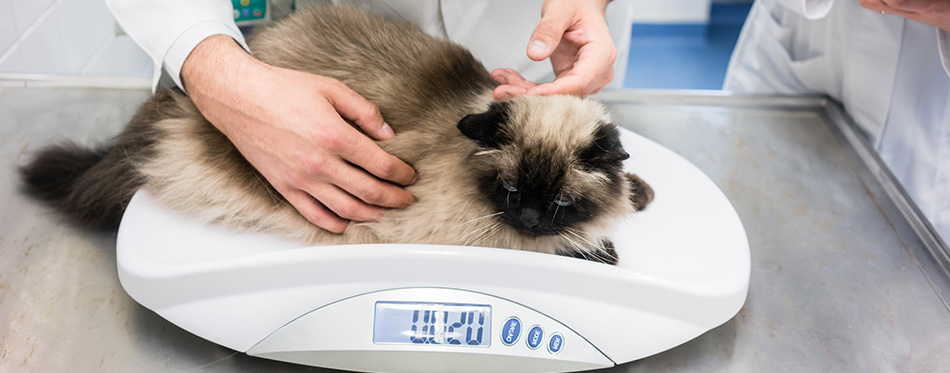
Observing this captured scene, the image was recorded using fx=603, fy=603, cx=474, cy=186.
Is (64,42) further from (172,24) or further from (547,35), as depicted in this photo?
(547,35)

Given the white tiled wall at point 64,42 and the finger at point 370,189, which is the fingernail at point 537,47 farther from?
the white tiled wall at point 64,42

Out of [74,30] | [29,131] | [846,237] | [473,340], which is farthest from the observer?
[74,30]

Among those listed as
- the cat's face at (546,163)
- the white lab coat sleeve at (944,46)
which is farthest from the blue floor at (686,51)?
the cat's face at (546,163)

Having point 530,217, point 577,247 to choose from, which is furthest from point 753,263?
point 530,217

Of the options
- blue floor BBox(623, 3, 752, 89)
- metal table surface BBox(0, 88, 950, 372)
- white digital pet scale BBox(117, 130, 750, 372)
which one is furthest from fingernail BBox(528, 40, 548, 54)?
blue floor BBox(623, 3, 752, 89)

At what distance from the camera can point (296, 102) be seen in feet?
2.82

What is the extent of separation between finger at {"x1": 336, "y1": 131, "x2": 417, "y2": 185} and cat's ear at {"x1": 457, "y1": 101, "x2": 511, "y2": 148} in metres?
0.12

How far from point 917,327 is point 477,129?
0.72 meters

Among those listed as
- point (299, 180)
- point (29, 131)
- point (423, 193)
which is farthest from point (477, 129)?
point (29, 131)

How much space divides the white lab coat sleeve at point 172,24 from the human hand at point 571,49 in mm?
459

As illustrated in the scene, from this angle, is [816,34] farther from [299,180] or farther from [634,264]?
[299,180]

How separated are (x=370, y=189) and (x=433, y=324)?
238 millimetres

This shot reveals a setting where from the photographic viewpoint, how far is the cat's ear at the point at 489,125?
85cm

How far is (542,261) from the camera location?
2.53 ft
